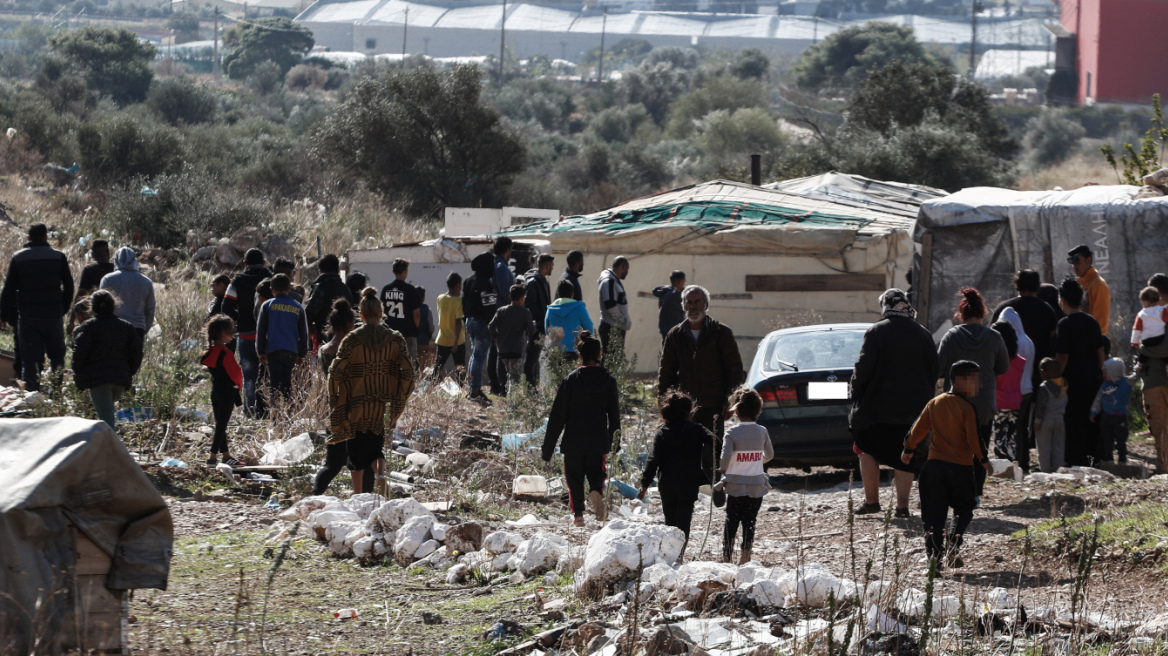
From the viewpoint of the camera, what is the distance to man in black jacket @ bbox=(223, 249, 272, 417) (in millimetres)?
11242

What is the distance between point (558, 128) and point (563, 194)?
35582 mm

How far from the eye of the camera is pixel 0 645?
3582mm

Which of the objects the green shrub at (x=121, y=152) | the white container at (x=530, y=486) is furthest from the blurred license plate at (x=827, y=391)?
the green shrub at (x=121, y=152)

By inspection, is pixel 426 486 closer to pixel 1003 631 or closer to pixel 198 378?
pixel 1003 631

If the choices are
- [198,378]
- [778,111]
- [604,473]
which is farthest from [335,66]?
[604,473]

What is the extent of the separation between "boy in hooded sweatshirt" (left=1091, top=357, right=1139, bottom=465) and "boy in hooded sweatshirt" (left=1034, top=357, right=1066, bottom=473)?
1.04 feet

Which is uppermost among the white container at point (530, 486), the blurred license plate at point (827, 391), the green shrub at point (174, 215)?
the green shrub at point (174, 215)

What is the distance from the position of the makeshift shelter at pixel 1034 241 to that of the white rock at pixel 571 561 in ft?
27.8

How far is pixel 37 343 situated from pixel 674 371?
→ 20.7 ft

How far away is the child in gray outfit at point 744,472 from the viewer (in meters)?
6.29

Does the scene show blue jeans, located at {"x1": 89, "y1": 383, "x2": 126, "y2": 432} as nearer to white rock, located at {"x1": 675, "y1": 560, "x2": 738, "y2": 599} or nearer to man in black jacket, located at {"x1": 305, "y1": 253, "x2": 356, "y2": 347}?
man in black jacket, located at {"x1": 305, "y1": 253, "x2": 356, "y2": 347}

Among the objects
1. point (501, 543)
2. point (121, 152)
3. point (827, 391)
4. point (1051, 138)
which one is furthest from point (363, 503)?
point (1051, 138)

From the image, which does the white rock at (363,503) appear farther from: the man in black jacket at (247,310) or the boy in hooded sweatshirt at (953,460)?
the man in black jacket at (247,310)

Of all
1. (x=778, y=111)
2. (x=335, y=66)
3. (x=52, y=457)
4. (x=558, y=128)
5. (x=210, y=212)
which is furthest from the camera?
(x=335, y=66)
